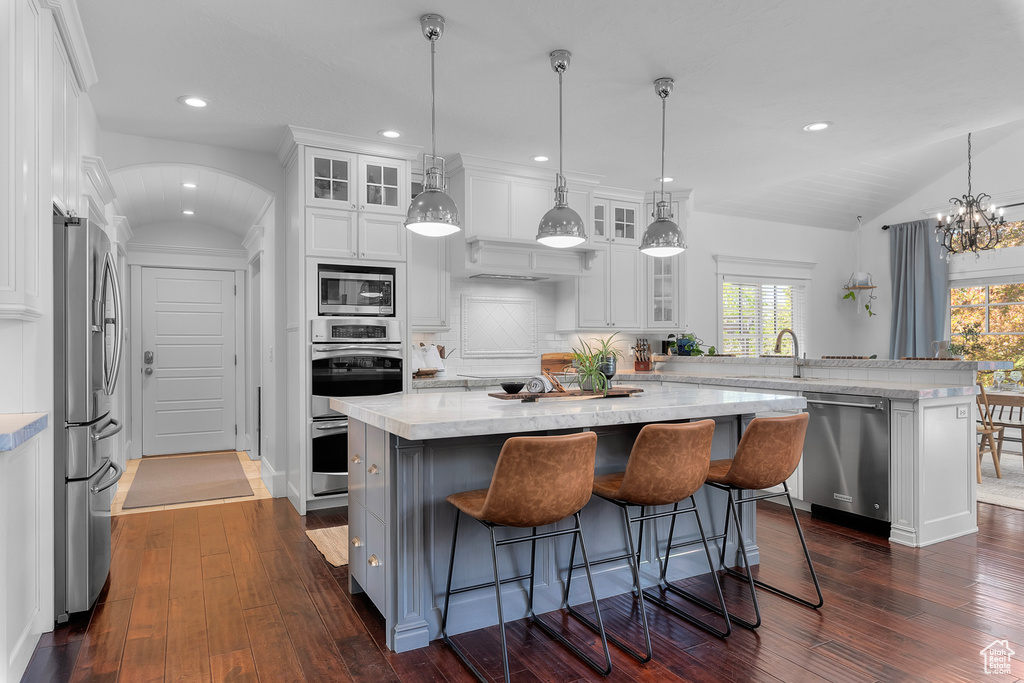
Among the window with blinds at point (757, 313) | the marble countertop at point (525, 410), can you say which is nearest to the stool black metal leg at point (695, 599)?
the marble countertop at point (525, 410)

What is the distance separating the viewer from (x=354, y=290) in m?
4.66

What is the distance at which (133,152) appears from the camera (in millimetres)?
4508

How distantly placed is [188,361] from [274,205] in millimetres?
2708

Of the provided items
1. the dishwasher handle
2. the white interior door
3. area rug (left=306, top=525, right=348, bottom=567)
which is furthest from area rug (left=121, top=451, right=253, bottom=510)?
the dishwasher handle

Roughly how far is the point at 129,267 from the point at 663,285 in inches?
221

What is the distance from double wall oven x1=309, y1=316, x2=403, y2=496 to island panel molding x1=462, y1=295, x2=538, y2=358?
131 centimetres

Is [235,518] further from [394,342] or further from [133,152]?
[133,152]

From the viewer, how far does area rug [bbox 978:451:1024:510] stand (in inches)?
183

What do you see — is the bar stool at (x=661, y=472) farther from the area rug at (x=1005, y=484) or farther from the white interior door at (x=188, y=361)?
the white interior door at (x=188, y=361)

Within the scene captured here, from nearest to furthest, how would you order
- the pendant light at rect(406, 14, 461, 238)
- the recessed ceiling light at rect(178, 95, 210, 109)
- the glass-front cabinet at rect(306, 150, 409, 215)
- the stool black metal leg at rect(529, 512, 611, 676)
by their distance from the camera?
the stool black metal leg at rect(529, 512, 611, 676) → the pendant light at rect(406, 14, 461, 238) → the recessed ceiling light at rect(178, 95, 210, 109) → the glass-front cabinet at rect(306, 150, 409, 215)

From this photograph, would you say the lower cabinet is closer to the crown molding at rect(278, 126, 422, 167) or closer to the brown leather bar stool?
the brown leather bar stool

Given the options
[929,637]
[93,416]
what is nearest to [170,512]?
[93,416]

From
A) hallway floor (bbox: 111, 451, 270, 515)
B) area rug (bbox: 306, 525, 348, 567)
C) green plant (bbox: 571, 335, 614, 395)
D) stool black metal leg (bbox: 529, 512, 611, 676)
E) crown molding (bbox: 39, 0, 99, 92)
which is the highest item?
crown molding (bbox: 39, 0, 99, 92)

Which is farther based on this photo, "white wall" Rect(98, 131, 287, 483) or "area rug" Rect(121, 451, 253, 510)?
"area rug" Rect(121, 451, 253, 510)
